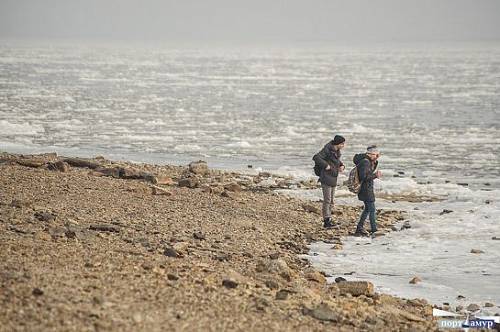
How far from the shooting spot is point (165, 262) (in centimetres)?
911

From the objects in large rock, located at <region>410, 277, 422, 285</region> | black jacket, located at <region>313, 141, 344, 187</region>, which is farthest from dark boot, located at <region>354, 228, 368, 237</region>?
large rock, located at <region>410, 277, 422, 285</region>

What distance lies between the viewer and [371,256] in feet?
38.8

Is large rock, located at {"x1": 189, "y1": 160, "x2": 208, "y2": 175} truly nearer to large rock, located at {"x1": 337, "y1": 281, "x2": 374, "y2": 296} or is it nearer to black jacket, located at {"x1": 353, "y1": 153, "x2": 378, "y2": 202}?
black jacket, located at {"x1": 353, "y1": 153, "x2": 378, "y2": 202}

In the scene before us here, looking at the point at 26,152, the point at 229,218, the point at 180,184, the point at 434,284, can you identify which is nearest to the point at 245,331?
the point at 434,284

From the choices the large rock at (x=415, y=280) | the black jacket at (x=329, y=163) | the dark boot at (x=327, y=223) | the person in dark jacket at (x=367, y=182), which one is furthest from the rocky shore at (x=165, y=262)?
the large rock at (x=415, y=280)

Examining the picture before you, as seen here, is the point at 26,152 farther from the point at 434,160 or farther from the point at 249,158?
the point at 434,160

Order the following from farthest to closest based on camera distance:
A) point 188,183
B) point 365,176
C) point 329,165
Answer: point 188,183, point 329,165, point 365,176

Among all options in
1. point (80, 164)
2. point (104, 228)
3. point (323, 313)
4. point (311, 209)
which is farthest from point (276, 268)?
point (80, 164)

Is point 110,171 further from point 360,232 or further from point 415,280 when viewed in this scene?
point 415,280

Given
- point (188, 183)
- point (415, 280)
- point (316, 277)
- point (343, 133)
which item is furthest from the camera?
point (343, 133)

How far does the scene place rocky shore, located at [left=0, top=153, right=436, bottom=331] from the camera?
24.0 ft

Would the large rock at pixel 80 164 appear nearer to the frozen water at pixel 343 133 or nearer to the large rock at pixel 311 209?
the frozen water at pixel 343 133

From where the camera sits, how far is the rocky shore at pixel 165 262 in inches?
287

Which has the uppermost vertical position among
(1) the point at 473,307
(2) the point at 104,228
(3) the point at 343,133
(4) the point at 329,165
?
(4) the point at 329,165
